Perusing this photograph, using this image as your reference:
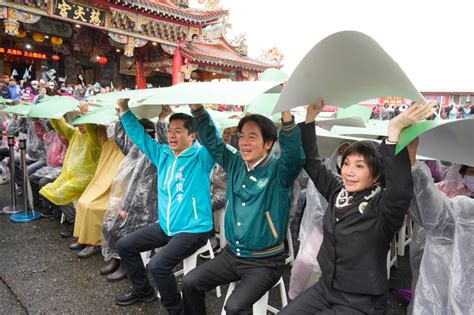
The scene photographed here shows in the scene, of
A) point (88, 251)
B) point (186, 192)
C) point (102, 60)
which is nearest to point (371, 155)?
point (186, 192)

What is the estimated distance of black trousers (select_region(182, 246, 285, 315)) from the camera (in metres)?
2.04

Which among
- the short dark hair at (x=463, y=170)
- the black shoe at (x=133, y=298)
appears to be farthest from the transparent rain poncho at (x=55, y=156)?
the short dark hair at (x=463, y=170)

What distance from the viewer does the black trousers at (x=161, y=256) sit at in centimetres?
236

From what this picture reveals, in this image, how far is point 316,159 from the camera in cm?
208

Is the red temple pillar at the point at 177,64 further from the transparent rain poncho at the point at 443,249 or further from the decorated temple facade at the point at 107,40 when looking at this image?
the transparent rain poncho at the point at 443,249

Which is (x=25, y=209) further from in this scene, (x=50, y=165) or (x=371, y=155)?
(x=371, y=155)

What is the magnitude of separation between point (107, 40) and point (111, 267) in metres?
14.6

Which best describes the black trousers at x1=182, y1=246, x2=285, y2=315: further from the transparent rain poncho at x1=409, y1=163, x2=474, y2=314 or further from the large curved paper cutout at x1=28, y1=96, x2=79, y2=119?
the large curved paper cutout at x1=28, y1=96, x2=79, y2=119

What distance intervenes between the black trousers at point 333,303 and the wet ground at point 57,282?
1042 millimetres

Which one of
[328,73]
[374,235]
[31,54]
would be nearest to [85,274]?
[374,235]

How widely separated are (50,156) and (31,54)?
12870 millimetres

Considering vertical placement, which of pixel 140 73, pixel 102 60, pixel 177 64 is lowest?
pixel 140 73

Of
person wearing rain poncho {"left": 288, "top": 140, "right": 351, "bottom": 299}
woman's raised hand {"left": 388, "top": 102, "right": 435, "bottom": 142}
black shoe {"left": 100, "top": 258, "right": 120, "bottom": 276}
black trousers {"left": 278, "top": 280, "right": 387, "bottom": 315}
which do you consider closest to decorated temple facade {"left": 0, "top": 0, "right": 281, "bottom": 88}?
black shoe {"left": 100, "top": 258, "right": 120, "bottom": 276}

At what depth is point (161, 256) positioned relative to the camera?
7.84 feet
